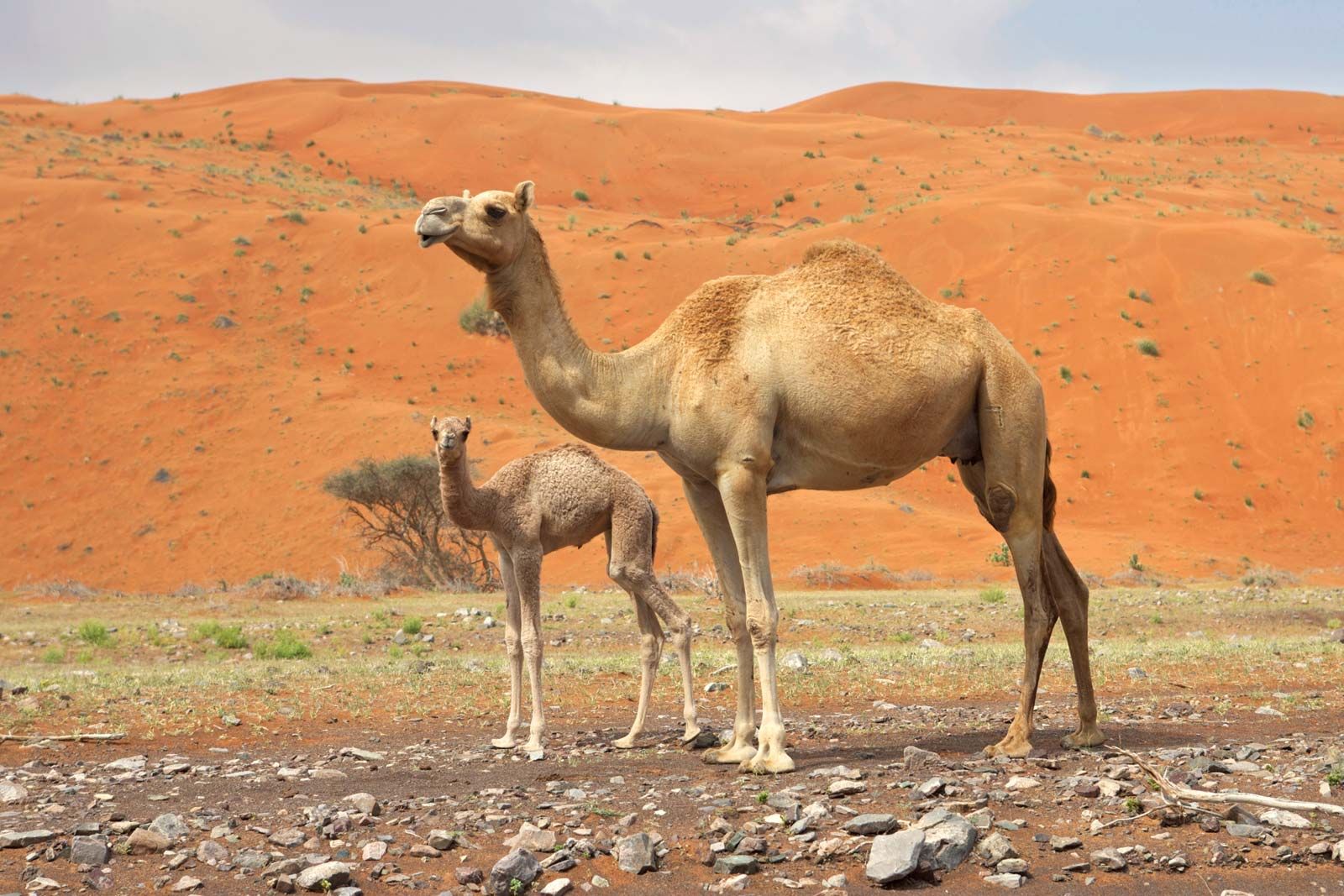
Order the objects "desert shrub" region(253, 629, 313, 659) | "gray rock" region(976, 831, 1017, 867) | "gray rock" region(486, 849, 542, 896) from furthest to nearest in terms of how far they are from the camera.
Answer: "desert shrub" region(253, 629, 313, 659), "gray rock" region(976, 831, 1017, 867), "gray rock" region(486, 849, 542, 896)

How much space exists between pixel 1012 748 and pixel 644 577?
331cm

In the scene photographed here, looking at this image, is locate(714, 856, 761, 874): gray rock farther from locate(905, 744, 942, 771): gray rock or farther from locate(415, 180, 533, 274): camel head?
locate(415, 180, 533, 274): camel head

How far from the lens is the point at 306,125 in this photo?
94.0m

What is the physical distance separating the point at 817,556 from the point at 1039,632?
25.7 meters

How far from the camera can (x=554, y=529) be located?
10562 mm

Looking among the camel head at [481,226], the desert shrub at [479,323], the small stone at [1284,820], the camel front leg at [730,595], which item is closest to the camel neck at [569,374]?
the camel head at [481,226]

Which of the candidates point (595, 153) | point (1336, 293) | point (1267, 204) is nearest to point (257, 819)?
point (1336, 293)

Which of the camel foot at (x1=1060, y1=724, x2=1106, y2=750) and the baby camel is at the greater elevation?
the baby camel

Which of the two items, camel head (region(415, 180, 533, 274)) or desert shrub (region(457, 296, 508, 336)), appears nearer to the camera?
camel head (region(415, 180, 533, 274))

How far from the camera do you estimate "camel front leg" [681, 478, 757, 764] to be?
29.2 ft

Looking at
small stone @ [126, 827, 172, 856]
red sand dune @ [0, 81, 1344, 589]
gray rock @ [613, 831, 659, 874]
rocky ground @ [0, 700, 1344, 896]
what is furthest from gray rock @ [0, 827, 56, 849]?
red sand dune @ [0, 81, 1344, 589]

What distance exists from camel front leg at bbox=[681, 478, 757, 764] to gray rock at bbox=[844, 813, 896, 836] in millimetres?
2331

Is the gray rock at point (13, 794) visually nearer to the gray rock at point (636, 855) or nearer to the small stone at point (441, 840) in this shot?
the small stone at point (441, 840)

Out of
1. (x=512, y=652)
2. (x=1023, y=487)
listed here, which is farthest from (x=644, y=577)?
(x=1023, y=487)
